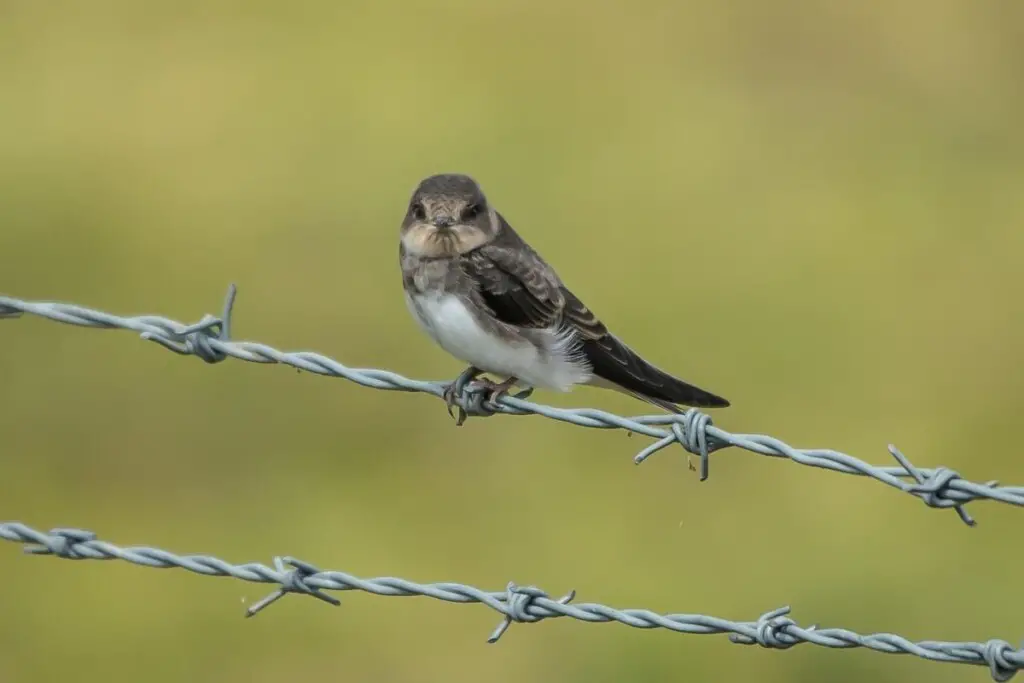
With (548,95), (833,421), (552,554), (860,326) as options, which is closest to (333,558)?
(552,554)

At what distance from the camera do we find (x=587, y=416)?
13.3ft

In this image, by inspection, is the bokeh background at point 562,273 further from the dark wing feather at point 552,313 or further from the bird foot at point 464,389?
the bird foot at point 464,389

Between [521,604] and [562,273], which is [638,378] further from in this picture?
[562,273]

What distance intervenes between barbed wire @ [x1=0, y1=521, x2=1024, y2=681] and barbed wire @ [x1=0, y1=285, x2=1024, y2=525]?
0.93ft

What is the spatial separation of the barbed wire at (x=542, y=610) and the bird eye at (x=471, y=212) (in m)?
1.71

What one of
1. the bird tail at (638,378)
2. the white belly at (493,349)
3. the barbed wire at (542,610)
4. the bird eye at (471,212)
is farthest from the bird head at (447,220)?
the barbed wire at (542,610)

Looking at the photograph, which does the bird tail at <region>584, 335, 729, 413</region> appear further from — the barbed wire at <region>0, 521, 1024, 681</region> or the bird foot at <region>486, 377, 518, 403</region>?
the barbed wire at <region>0, 521, 1024, 681</region>

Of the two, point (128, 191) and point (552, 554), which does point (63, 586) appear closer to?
point (552, 554)

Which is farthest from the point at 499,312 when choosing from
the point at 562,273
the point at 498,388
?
the point at 562,273

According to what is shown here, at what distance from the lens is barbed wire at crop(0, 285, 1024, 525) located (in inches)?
140

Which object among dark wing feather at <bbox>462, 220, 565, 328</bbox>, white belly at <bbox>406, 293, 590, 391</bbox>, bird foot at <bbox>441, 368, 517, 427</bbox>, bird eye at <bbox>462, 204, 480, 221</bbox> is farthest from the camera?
bird eye at <bbox>462, 204, 480, 221</bbox>

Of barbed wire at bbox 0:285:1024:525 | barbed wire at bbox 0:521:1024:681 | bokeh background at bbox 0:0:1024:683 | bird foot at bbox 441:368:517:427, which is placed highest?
bokeh background at bbox 0:0:1024:683

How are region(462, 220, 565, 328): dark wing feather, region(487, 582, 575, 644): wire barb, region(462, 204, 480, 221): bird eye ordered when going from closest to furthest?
region(487, 582, 575, 644): wire barb, region(462, 220, 565, 328): dark wing feather, region(462, 204, 480, 221): bird eye

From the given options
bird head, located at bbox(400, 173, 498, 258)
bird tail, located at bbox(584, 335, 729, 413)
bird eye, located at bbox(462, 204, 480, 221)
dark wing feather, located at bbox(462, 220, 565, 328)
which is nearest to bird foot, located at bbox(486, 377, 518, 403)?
dark wing feather, located at bbox(462, 220, 565, 328)
